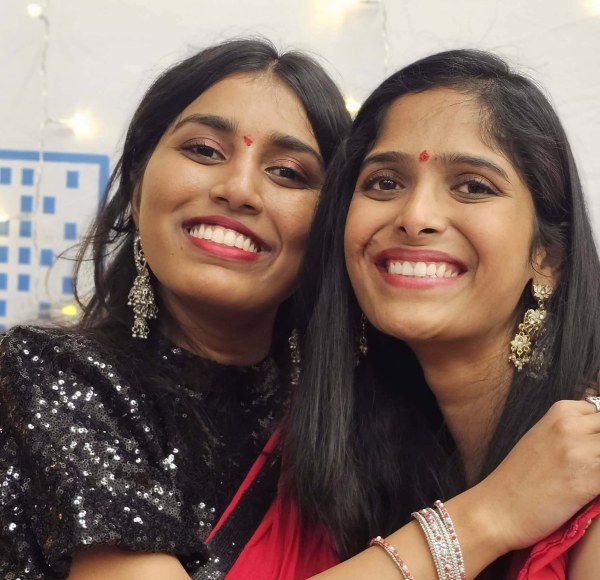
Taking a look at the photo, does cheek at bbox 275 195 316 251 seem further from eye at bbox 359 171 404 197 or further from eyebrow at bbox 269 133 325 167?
eye at bbox 359 171 404 197

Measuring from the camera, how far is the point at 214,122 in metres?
1.76

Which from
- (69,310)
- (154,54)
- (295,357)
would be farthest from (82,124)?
(295,357)

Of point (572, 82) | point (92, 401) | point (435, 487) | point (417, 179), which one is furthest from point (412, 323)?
point (572, 82)

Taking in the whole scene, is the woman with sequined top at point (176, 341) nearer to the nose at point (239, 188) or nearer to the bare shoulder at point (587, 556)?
the nose at point (239, 188)

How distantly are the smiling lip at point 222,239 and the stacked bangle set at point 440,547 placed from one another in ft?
2.03

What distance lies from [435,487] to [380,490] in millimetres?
107

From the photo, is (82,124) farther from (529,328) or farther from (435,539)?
(435,539)

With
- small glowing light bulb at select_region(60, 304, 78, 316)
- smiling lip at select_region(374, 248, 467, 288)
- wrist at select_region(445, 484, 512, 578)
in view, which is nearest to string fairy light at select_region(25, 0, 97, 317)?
small glowing light bulb at select_region(60, 304, 78, 316)

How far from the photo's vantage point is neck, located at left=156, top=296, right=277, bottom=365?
5.93 feet

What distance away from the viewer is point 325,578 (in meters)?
1.38

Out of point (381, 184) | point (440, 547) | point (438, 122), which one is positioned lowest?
point (440, 547)

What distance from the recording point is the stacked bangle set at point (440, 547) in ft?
4.38

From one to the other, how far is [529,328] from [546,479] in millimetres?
319

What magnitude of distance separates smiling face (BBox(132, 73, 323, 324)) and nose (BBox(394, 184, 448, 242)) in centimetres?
35
